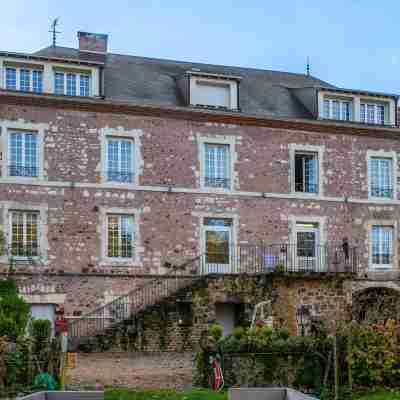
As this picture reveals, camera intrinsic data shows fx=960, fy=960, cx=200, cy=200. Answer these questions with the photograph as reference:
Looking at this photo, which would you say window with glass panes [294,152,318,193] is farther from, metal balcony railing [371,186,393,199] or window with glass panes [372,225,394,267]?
window with glass panes [372,225,394,267]

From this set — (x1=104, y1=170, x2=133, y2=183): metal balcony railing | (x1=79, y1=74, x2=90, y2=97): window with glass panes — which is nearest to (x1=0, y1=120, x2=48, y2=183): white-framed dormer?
(x1=79, y1=74, x2=90, y2=97): window with glass panes

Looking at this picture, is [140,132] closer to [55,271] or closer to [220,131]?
[220,131]

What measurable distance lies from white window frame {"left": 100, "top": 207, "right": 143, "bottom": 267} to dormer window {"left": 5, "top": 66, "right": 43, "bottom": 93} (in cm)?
420

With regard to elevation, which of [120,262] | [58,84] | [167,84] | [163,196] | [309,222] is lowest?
[120,262]

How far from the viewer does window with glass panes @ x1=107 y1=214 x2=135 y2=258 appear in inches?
1150

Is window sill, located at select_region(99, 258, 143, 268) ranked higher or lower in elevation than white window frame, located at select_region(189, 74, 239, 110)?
lower

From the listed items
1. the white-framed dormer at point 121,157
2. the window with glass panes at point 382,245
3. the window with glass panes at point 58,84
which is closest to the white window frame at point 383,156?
the window with glass panes at point 382,245

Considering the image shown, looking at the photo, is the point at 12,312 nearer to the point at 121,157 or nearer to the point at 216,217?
the point at 121,157

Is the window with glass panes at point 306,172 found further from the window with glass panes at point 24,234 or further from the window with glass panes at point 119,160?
the window with glass panes at point 24,234

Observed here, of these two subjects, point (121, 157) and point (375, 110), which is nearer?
point (121, 157)

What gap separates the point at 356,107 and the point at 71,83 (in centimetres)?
992

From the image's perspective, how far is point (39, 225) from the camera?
28438mm

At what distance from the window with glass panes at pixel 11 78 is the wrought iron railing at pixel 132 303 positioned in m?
7.07

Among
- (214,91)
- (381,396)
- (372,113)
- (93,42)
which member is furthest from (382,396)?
(93,42)
